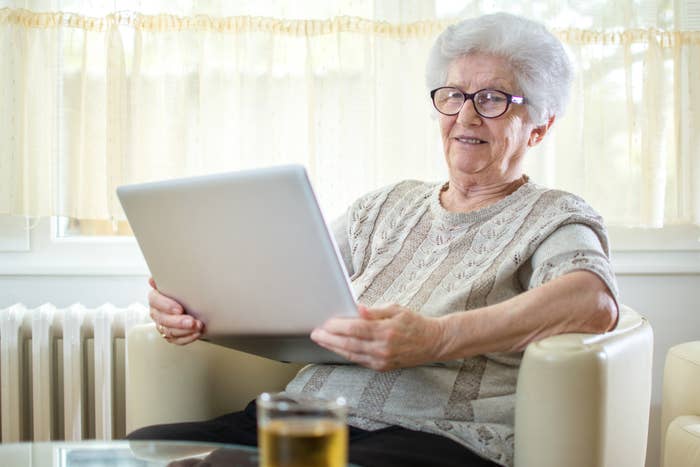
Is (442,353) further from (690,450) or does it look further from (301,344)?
(690,450)

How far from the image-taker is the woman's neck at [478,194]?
1.78m

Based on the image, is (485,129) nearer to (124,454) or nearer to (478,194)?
(478,194)

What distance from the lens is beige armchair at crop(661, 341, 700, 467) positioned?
1.87 meters

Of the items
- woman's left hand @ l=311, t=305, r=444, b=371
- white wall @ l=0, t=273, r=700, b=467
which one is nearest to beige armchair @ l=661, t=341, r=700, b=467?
white wall @ l=0, t=273, r=700, b=467

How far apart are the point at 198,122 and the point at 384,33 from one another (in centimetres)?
54

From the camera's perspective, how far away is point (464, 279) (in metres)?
1.63

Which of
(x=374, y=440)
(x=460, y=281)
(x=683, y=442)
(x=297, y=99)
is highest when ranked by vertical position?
(x=297, y=99)

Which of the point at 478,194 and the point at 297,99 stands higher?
the point at 297,99

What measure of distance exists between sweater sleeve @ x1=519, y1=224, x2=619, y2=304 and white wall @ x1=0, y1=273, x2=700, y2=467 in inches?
39.4

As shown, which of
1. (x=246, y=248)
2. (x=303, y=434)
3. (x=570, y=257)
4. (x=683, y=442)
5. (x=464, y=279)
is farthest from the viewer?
(x=683, y=442)

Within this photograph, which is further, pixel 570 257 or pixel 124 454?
pixel 570 257

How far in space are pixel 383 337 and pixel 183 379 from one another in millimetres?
528

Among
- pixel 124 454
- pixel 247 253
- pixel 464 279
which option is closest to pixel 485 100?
pixel 464 279

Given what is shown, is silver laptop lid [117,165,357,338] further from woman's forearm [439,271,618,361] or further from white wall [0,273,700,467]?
white wall [0,273,700,467]
